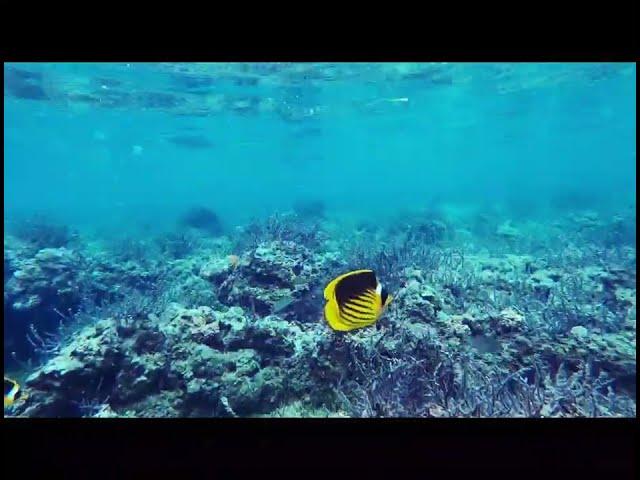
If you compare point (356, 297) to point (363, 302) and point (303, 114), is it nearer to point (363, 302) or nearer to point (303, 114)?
point (363, 302)

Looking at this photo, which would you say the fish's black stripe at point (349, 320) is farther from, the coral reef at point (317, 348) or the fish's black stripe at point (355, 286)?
the coral reef at point (317, 348)

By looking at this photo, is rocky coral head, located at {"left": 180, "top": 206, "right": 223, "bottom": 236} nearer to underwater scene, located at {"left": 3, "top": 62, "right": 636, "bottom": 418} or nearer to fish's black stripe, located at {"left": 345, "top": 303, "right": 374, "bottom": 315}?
underwater scene, located at {"left": 3, "top": 62, "right": 636, "bottom": 418}

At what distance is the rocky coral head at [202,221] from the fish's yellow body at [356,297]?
46.5 ft

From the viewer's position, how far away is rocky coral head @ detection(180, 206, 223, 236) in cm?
1744

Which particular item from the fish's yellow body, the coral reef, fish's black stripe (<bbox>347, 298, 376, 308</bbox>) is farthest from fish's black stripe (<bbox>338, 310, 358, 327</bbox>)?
the coral reef

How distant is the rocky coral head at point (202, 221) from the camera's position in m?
17.4

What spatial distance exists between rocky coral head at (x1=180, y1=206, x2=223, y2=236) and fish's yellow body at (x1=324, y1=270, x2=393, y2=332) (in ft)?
46.5

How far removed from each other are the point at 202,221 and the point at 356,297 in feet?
53.9

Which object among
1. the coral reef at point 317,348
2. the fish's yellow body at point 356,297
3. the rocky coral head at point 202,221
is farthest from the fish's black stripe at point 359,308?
the rocky coral head at point 202,221

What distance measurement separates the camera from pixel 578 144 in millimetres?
58656

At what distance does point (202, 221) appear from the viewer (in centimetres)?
1845

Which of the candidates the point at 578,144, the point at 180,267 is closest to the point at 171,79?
the point at 180,267

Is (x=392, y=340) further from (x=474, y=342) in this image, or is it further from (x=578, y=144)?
(x=578, y=144)
